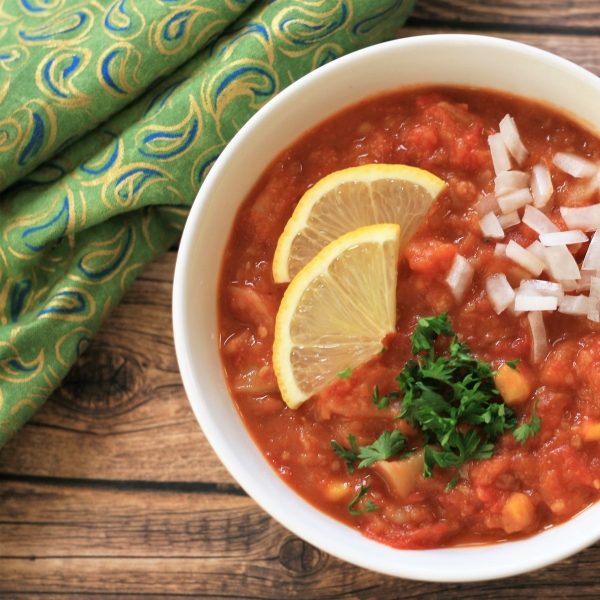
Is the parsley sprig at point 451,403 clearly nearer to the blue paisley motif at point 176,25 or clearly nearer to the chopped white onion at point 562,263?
the chopped white onion at point 562,263

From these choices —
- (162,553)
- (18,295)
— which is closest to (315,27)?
(18,295)

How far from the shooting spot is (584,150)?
7.99 feet

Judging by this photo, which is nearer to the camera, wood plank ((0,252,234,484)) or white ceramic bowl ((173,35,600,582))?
white ceramic bowl ((173,35,600,582))

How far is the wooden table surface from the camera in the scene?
286 cm

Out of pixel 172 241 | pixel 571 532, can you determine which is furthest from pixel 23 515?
pixel 571 532

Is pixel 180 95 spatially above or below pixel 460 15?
below

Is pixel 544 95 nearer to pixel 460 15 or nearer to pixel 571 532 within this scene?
pixel 460 15

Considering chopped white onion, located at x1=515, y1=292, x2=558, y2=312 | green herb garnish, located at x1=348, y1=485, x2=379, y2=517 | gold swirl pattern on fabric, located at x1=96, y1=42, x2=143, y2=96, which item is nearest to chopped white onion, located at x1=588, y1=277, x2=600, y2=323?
chopped white onion, located at x1=515, y1=292, x2=558, y2=312

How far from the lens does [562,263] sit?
2.29 meters

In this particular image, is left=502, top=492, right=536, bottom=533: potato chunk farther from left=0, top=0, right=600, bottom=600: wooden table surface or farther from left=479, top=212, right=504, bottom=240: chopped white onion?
left=479, top=212, right=504, bottom=240: chopped white onion

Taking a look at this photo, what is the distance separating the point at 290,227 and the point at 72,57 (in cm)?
122

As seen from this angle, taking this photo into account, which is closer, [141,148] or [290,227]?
[290,227]

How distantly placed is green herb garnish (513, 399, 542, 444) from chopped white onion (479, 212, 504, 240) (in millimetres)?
643

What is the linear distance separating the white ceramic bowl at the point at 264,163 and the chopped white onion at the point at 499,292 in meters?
0.67
